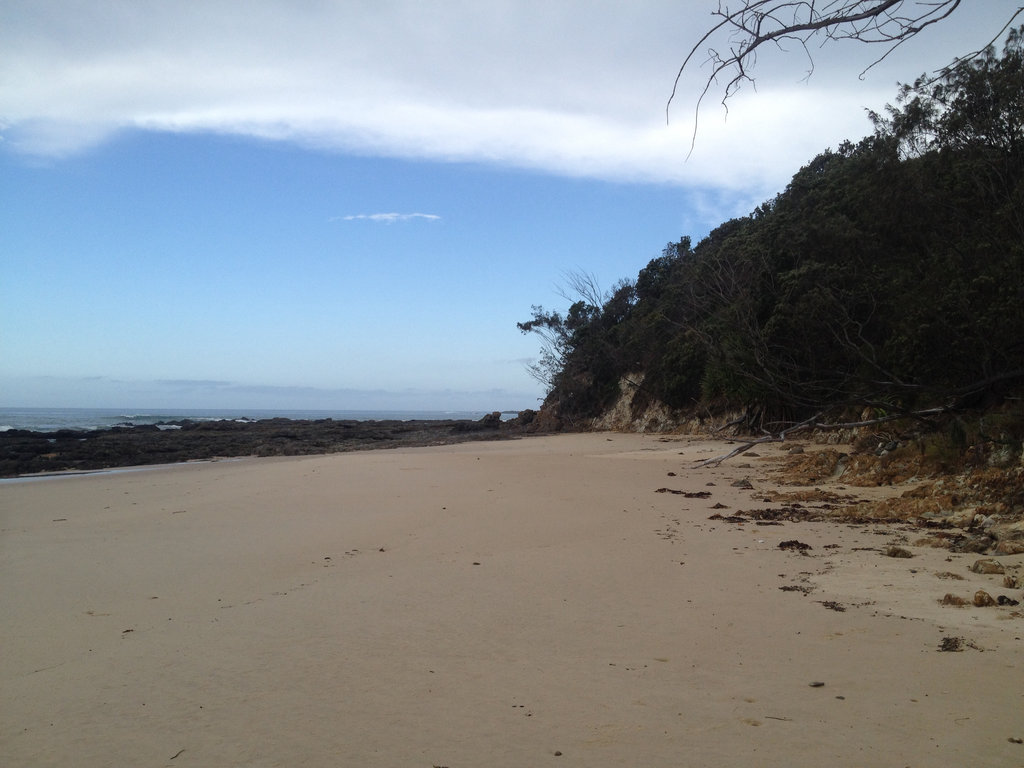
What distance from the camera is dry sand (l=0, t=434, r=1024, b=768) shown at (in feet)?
8.79

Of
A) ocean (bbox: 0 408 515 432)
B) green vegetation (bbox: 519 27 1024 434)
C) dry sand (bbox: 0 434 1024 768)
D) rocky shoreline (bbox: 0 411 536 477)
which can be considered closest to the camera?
dry sand (bbox: 0 434 1024 768)

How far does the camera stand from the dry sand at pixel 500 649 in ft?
8.79

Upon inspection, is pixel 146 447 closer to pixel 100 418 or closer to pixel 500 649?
pixel 500 649

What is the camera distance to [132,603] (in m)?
4.73

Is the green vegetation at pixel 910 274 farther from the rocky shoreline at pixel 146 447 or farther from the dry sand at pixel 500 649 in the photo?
the rocky shoreline at pixel 146 447

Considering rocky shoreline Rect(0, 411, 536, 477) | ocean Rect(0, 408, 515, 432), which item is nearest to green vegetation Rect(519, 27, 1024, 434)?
rocky shoreline Rect(0, 411, 536, 477)

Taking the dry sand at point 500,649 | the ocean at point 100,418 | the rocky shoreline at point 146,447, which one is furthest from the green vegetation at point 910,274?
the ocean at point 100,418

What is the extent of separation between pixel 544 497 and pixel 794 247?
393 inches

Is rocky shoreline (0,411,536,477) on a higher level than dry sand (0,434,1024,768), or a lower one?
higher

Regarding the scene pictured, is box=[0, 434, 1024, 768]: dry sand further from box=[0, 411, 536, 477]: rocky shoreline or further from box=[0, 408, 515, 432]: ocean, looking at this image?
box=[0, 408, 515, 432]: ocean

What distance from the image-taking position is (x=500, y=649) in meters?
3.69

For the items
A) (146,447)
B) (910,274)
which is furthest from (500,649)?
(146,447)

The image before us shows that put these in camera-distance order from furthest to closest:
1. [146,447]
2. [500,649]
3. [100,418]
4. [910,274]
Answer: [100,418] < [146,447] < [910,274] < [500,649]

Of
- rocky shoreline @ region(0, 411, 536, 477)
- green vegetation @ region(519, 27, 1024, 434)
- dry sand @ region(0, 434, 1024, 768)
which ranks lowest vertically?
dry sand @ region(0, 434, 1024, 768)
